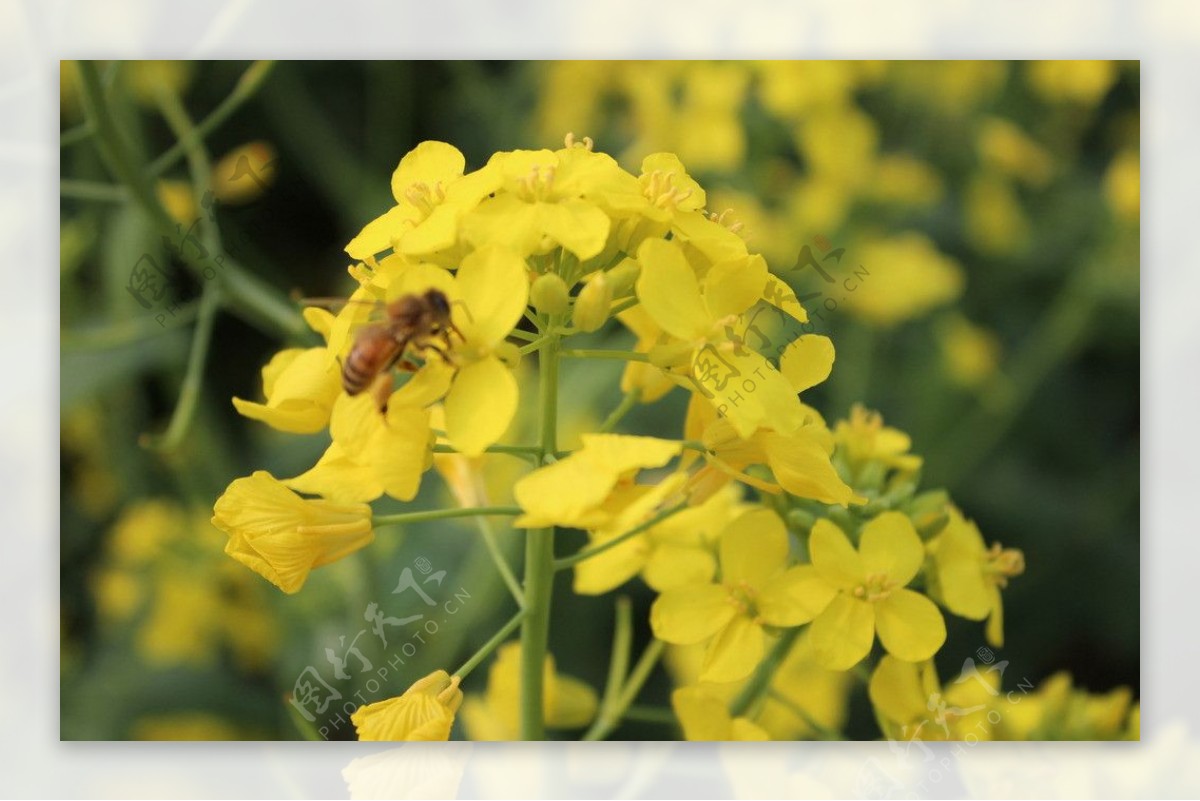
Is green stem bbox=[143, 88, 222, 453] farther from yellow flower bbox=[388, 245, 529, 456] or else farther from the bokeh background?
yellow flower bbox=[388, 245, 529, 456]

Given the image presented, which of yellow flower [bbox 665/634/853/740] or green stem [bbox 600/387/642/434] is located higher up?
green stem [bbox 600/387/642/434]

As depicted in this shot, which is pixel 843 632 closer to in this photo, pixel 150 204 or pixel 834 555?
pixel 834 555

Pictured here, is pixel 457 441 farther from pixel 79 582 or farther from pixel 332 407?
pixel 79 582

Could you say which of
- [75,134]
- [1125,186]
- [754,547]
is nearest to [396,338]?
[754,547]

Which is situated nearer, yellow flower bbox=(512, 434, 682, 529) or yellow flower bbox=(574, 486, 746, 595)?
yellow flower bbox=(512, 434, 682, 529)

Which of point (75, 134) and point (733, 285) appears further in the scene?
point (75, 134)

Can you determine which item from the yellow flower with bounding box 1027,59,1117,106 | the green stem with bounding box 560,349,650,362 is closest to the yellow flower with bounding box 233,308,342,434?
the green stem with bounding box 560,349,650,362
